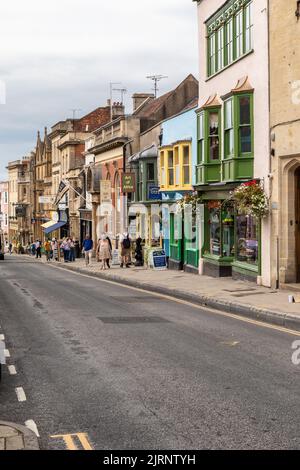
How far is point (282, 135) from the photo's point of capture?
2009cm

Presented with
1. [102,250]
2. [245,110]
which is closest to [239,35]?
[245,110]

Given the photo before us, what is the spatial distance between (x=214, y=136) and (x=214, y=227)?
11.9 feet

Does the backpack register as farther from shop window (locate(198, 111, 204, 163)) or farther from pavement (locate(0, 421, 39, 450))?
pavement (locate(0, 421, 39, 450))

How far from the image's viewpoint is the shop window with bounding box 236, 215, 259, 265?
73.6 feet

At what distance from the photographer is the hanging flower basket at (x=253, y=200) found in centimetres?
2066

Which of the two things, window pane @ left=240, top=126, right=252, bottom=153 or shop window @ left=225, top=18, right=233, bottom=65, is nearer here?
window pane @ left=240, top=126, right=252, bottom=153

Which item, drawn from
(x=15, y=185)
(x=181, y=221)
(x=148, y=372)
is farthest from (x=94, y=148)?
(x=15, y=185)

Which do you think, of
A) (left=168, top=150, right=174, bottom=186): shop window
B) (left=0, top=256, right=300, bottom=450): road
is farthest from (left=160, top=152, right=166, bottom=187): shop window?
(left=0, top=256, right=300, bottom=450): road

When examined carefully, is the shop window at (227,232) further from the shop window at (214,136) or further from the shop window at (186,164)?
the shop window at (186,164)

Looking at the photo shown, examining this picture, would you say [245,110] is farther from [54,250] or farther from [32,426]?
[54,250]

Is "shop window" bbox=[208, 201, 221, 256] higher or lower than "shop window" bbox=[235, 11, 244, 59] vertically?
lower

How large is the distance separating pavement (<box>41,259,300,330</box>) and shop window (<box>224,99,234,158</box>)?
4.53 meters
